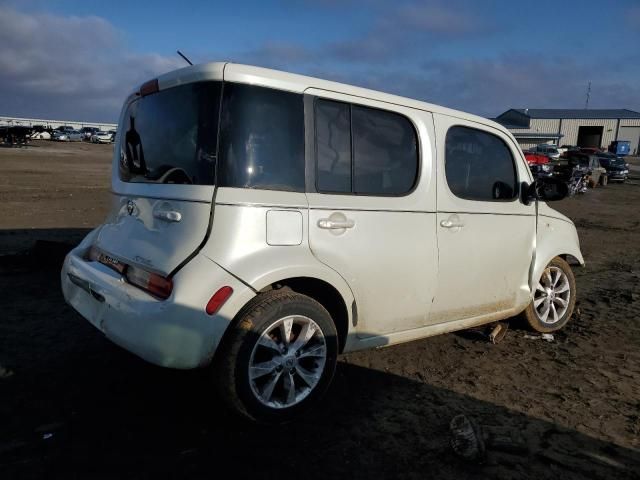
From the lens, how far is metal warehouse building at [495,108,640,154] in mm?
65688

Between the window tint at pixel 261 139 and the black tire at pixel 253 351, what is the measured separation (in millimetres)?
655

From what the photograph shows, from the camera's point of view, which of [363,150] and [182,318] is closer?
[182,318]

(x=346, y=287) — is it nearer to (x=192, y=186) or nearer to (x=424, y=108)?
(x=192, y=186)

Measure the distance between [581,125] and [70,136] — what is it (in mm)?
66500

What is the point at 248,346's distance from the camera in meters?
2.64

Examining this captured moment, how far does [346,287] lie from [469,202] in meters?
1.31

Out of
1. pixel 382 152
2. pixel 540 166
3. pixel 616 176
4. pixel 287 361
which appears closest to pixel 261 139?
pixel 382 152

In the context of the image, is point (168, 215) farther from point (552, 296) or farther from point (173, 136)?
point (552, 296)

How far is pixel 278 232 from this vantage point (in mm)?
2727

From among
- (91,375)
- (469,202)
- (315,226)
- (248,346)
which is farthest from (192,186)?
(469,202)

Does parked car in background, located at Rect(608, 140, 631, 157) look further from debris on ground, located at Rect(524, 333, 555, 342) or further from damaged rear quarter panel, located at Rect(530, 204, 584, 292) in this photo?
debris on ground, located at Rect(524, 333, 555, 342)

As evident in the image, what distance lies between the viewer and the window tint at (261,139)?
2.64 metres

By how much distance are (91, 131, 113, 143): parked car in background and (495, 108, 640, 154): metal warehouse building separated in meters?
50.5

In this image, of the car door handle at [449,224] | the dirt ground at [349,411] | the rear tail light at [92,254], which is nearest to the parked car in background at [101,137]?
the dirt ground at [349,411]
